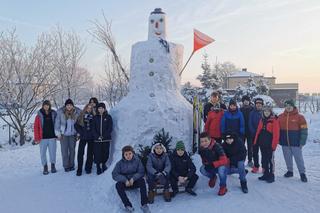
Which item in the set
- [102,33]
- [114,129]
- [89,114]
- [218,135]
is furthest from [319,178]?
[102,33]

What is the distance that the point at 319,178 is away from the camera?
21.8 ft

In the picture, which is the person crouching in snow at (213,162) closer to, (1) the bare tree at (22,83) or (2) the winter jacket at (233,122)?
(2) the winter jacket at (233,122)

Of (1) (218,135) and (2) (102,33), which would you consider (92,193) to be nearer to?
(1) (218,135)

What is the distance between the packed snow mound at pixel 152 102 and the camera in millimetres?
6594

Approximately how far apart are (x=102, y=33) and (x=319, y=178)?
9943 mm

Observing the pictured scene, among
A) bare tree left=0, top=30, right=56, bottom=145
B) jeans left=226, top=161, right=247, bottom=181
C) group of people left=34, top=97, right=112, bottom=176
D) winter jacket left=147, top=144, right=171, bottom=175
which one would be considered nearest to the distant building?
bare tree left=0, top=30, right=56, bottom=145

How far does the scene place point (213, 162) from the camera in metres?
5.47

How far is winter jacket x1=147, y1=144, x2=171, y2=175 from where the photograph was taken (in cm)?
536

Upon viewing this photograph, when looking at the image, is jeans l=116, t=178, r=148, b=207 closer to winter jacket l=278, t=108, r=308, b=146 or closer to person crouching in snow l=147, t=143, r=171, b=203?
person crouching in snow l=147, t=143, r=171, b=203

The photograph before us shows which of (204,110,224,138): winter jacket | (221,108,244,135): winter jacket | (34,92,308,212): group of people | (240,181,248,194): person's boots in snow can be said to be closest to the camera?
(34,92,308,212): group of people

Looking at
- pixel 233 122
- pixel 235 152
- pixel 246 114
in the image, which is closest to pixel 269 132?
pixel 233 122

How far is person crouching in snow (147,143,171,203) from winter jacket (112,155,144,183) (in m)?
0.17

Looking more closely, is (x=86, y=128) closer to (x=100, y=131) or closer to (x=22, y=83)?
(x=100, y=131)

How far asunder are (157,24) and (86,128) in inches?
111
